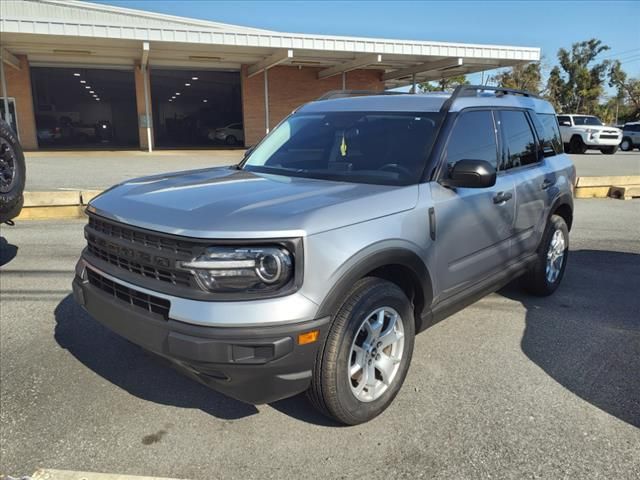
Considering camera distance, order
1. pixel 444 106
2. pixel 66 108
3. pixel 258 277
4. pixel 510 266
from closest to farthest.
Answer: pixel 258 277, pixel 444 106, pixel 510 266, pixel 66 108

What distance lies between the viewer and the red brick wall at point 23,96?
976 inches

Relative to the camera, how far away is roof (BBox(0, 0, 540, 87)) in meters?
20.3

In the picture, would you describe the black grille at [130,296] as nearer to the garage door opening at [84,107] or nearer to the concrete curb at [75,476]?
the concrete curb at [75,476]

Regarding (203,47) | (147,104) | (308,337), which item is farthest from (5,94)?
(308,337)

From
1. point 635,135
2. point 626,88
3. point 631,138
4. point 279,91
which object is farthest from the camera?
point 626,88

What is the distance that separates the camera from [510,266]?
13.7 feet

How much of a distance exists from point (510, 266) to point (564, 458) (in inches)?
70.5

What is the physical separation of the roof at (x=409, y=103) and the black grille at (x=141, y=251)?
2003mm

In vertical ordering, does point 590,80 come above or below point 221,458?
above

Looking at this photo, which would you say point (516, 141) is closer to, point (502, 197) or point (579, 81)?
point (502, 197)

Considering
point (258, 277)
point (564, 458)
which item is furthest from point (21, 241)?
point (564, 458)

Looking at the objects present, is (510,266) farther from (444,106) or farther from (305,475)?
(305,475)

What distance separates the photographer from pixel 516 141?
4375 millimetres

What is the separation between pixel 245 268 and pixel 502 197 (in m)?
2.29
